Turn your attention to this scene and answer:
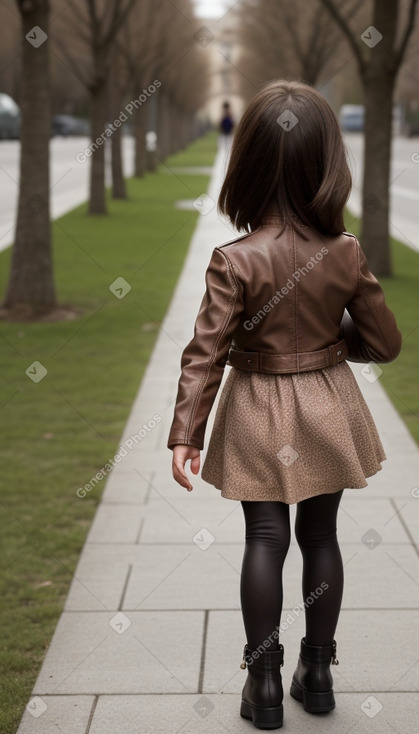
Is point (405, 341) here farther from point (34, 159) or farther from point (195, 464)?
point (195, 464)

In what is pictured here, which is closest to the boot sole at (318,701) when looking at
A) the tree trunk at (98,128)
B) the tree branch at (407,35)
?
the tree branch at (407,35)

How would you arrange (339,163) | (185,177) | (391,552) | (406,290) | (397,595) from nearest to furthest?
(339,163)
(397,595)
(391,552)
(406,290)
(185,177)

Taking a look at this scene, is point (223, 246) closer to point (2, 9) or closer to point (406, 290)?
point (406, 290)

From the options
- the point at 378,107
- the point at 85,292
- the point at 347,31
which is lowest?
the point at 85,292

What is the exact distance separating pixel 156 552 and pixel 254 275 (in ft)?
6.09

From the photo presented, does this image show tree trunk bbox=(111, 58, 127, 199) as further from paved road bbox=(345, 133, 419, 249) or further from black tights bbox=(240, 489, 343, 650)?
black tights bbox=(240, 489, 343, 650)

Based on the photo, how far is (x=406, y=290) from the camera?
1088 centimetres

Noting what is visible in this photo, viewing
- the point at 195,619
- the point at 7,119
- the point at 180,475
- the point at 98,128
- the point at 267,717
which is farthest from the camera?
the point at 7,119

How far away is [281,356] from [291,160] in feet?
1.59

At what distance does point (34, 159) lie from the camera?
29.8 feet

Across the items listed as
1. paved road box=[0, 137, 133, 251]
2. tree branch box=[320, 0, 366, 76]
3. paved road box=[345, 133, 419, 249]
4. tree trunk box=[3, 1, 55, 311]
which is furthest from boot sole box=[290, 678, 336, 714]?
paved road box=[0, 137, 133, 251]

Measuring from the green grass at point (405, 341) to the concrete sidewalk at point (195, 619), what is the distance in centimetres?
114

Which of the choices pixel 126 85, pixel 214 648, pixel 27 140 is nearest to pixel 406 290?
pixel 27 140

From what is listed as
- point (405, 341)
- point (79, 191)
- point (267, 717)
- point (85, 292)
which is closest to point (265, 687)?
point (267, 717)
